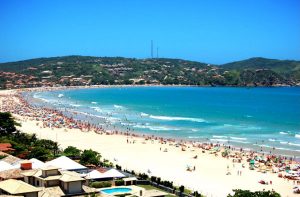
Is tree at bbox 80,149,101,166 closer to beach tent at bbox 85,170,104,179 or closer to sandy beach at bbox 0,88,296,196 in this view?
sandy beach at bbox 0,88,296,196

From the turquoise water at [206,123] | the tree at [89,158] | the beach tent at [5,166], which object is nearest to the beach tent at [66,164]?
the beach tent at [5,166]

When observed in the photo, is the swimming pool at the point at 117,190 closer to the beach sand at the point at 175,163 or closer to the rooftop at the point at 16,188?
the beach sand at the point at 175,163

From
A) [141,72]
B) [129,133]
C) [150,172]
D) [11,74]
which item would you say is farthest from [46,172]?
[141,72]

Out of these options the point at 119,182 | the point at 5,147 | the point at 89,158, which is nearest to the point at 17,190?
the point at 119,182

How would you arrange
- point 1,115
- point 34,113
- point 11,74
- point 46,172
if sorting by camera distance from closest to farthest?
point 46,172 → point 1,115 → point 34,113 → point 11,74

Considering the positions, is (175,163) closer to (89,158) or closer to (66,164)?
(89,158)

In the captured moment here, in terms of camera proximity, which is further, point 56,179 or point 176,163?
point 176,163

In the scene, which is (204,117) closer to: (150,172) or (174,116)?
(174,116)

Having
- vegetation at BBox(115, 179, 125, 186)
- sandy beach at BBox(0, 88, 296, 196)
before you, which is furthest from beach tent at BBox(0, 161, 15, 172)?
sandy beach at BBox(0, 88, 296, 196)
